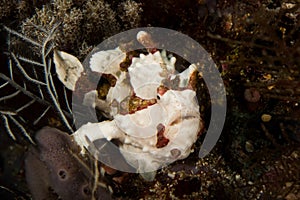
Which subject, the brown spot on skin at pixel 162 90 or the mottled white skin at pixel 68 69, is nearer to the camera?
the brown spot on skin at pixel 162 90

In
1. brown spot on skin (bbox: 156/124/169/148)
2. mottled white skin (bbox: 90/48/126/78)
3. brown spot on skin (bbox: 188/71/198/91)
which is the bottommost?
brown spot on skin (bbox: 156/124/169/148)

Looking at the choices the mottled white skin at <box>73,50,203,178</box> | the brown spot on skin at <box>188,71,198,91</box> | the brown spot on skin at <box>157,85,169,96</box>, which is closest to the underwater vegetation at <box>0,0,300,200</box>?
the brown spot on skin at <box>188,71,198,91</box>

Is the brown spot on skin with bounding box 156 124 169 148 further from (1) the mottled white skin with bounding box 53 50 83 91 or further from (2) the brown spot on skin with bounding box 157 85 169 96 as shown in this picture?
(1) the mottled white skin with bounding box 53 50 83 91

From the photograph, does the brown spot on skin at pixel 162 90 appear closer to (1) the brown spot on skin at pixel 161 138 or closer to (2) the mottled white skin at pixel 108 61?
(1) the brown spot on skin at pixel 161 138

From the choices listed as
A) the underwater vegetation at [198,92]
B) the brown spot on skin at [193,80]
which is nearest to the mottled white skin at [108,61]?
the underwater vegetation at [198,92]

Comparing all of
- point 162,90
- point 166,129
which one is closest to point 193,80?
point 162,90

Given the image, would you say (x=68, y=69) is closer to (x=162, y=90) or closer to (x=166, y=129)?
(x=162, y=90)
